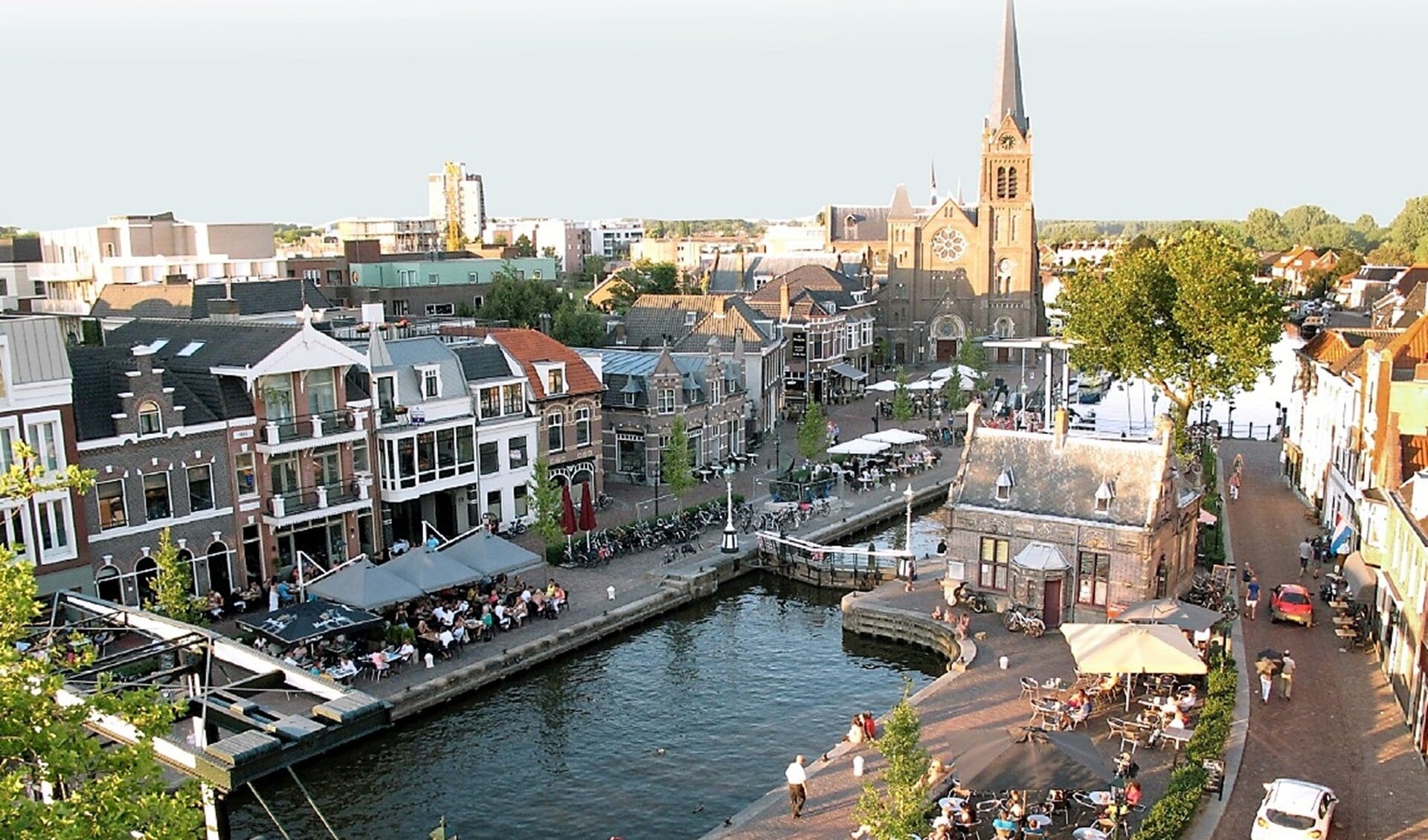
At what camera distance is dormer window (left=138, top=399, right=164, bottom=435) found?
110 feet

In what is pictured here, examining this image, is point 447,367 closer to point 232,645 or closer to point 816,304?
point 232,645

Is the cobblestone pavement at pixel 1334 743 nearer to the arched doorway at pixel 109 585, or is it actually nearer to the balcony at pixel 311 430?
the balcony at pixel 311 430

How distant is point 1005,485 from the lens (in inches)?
1403

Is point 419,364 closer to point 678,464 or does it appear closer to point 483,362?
point 483,362

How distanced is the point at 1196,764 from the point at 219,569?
93.5 ft

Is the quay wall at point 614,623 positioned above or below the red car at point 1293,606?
below

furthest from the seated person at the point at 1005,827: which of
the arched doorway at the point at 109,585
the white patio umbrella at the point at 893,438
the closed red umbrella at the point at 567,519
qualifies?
the white patio umbrella at the point at 893,438

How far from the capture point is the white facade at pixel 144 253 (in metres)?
75.6

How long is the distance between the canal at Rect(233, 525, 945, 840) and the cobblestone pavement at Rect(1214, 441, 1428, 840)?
9.63m

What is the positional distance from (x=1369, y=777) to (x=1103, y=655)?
613 cm

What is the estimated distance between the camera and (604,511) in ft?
159

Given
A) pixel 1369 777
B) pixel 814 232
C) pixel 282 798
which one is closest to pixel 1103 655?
pixel 1369 777

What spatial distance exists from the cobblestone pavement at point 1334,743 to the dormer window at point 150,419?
30.2 meters

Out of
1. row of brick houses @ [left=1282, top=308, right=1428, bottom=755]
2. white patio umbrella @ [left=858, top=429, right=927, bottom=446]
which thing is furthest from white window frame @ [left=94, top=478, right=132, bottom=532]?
white patio umbrella @ [left=858, top=429, right=927, bottom=446]
